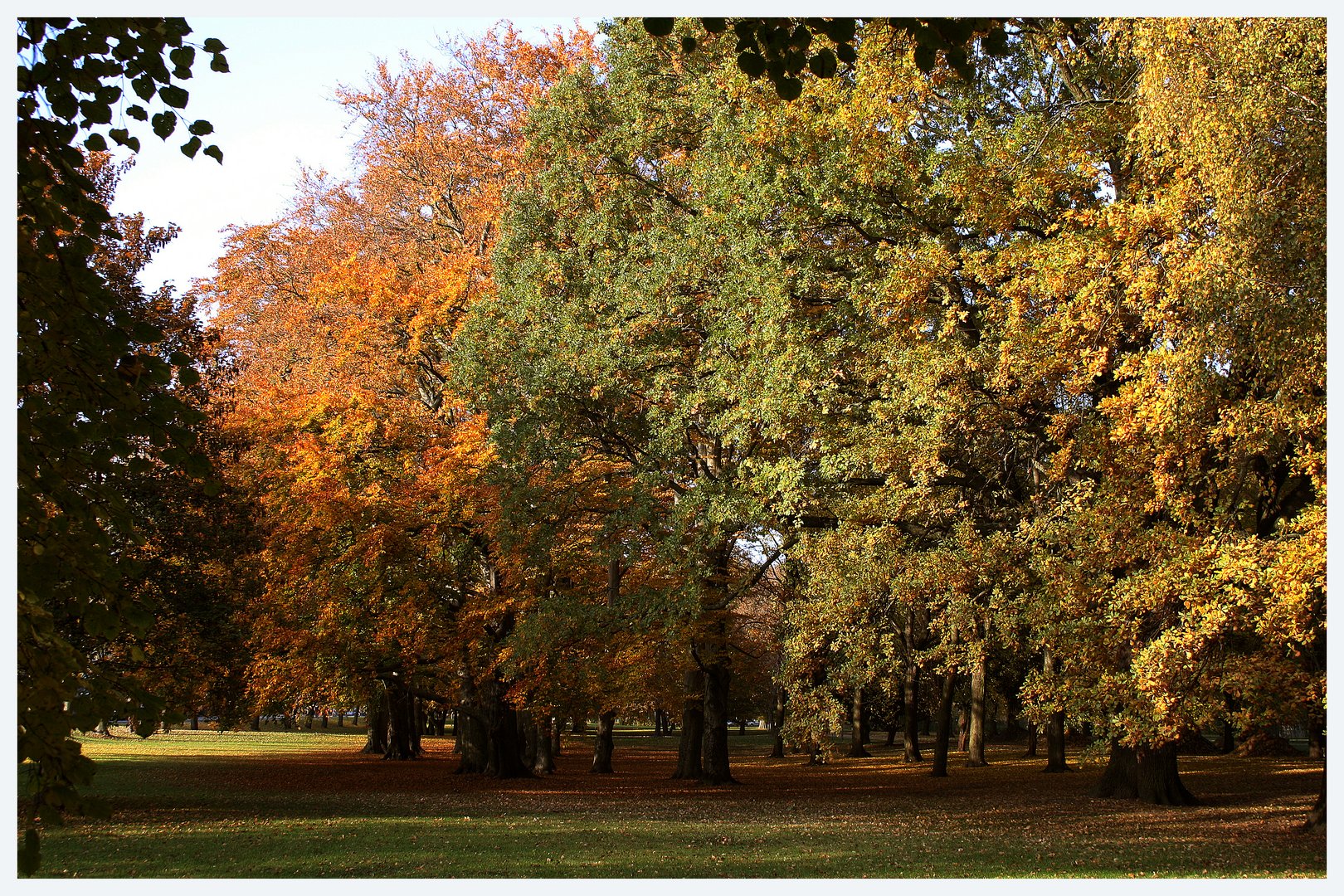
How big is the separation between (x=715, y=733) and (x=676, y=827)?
10030mm

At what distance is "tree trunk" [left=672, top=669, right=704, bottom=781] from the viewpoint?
26.9 m

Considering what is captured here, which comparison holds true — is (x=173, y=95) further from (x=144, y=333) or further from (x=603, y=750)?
(x=603, y=750)

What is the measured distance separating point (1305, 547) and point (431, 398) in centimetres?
2231

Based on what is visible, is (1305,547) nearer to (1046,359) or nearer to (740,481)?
(1046,359)

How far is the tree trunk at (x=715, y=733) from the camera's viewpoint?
26.3 metres

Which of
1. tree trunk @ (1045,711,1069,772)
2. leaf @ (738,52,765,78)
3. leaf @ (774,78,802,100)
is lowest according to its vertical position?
tree trunk @ (1045,711,1069,772)

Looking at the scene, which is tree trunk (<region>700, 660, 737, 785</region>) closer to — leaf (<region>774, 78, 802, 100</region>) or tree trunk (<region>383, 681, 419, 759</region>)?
tree trunk (<region>383, 681, 419, 759</region>)

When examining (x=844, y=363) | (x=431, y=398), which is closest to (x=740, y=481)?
(x=844, y=363)

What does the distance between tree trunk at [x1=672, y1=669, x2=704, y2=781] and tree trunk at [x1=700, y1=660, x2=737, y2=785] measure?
1.01 feet

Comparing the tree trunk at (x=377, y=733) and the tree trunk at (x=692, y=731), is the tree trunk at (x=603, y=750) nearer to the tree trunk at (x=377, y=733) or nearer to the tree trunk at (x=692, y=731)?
the tree trunk at (x=692, y=731)

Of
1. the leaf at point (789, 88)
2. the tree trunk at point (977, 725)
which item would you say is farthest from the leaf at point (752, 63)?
the tree trunk at point (977, 725)

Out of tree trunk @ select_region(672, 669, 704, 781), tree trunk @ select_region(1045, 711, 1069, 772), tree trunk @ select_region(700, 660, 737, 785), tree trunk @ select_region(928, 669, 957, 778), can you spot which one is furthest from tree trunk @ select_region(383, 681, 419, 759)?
tree trunk @ select_region(1045, 711, 1069, 772)

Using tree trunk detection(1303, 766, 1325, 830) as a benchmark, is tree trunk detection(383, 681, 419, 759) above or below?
below

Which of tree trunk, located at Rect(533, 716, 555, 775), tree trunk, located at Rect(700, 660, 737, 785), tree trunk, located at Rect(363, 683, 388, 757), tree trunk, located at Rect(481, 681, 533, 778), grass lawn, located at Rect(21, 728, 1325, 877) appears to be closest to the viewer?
grass lawn, located at Rect(21, 728, 1325, 877)
